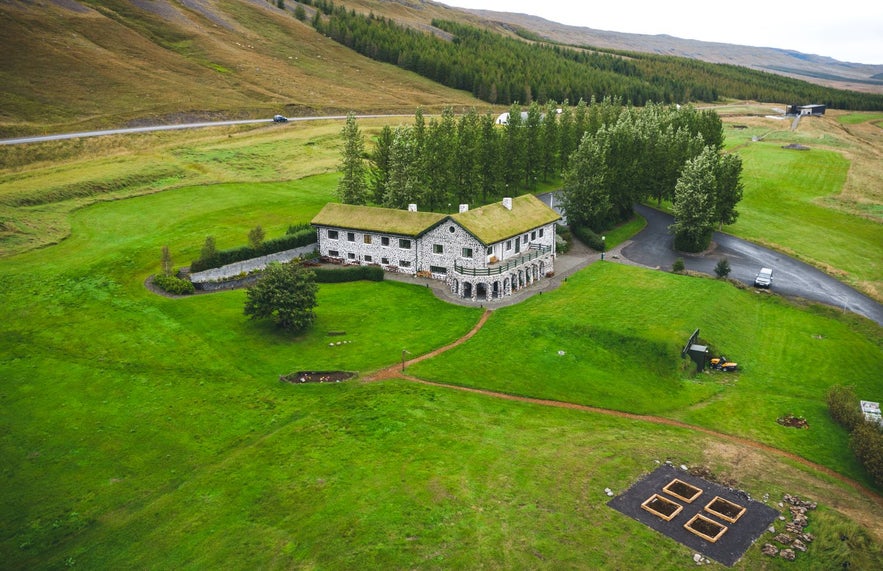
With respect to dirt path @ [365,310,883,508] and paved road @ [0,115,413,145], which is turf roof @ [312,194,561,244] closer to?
dirt path @ [365,310,883,508]

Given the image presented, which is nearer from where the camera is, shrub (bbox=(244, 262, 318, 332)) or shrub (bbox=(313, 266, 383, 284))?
shrub (bbox=(244, 262, 318, 332))

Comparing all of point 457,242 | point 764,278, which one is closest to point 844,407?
point 764,278

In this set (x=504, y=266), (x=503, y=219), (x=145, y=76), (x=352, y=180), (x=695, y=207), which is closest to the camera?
(x=504, y=266)

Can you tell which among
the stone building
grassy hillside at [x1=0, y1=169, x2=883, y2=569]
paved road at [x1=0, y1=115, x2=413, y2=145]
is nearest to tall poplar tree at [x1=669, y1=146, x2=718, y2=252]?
grassy hillside at [x1=0, y1=169, x2=883, y2=569]

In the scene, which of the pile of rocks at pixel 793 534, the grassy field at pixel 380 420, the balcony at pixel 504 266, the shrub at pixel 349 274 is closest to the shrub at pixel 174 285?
the grassy field at pixel 380 420

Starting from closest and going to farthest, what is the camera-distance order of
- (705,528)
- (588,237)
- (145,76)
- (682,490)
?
(705,528)
(682,490)
(588,237)
(145,76)

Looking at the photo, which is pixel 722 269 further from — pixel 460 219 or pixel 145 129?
pixel 145 129
